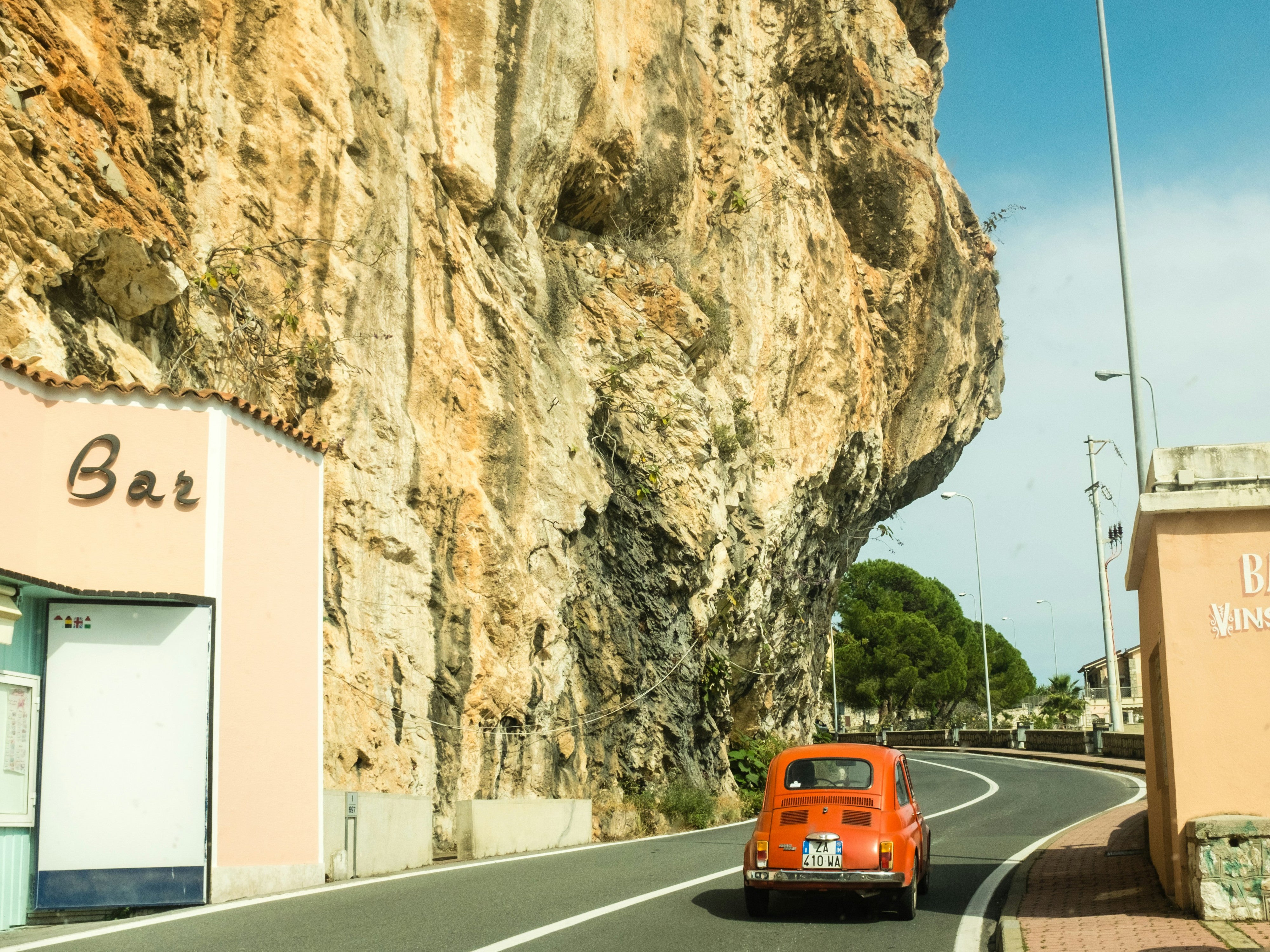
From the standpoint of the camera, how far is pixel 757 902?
10430mm

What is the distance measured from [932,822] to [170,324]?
47.6 ft

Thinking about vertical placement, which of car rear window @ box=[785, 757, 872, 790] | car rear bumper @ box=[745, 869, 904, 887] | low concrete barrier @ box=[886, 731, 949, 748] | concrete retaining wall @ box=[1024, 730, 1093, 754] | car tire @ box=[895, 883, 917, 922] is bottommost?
low concrete barrier @ box=[886, 731, 949, 748]

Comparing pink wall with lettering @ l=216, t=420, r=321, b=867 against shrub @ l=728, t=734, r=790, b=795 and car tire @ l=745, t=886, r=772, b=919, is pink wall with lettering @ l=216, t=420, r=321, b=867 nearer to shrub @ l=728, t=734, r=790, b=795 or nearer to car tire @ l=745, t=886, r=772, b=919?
car tire @ l=745, t=886, r=772, b=919

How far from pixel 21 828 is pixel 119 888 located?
916 mm

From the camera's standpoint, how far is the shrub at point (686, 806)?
22125mm

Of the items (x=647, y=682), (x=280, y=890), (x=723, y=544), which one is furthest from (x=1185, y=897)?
(x=723, y=544)

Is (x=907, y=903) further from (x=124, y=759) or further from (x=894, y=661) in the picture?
(x=894, y=661)

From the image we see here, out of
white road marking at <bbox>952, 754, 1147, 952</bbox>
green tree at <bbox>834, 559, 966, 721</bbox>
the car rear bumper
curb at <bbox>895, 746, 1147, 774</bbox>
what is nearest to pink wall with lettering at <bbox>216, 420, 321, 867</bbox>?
the car rear bumper

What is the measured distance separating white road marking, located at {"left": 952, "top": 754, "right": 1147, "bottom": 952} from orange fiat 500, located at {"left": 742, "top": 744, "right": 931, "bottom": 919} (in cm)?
51

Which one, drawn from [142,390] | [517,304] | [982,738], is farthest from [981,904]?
[982,738]

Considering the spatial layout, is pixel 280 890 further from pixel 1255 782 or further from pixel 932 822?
pixel 932 822

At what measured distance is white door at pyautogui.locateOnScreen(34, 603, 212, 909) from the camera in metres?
9.87

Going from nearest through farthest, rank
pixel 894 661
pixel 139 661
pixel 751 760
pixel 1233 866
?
pixel 1233 866 < pixel 139 661 < pixel 751 760 < pixel 894 661

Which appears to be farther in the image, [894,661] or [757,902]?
[894,661]
